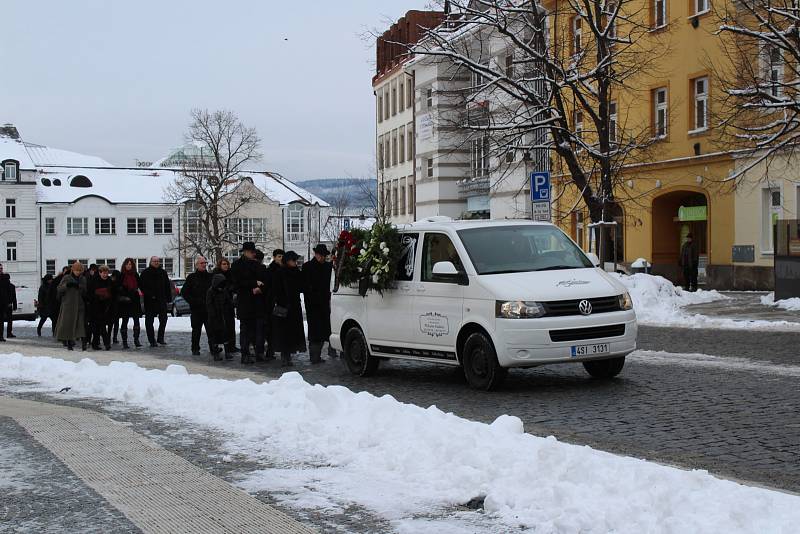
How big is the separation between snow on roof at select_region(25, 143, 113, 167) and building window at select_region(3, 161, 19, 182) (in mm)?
10473

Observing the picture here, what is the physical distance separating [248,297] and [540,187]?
7149 mm

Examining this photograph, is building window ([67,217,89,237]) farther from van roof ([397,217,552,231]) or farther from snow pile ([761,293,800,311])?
van roof ([397,217,552,231])

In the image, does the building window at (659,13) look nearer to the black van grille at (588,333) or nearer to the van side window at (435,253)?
the van side window at (435,253)

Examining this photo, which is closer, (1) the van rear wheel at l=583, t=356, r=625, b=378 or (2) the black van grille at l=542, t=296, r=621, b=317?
(2) the black van grille at l=542, t=296, r=621, b=317

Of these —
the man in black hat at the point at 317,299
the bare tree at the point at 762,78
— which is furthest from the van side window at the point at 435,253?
the bare tree at the point at 762,78

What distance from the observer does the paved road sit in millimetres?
8312

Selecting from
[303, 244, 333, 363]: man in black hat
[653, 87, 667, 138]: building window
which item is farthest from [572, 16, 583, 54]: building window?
[303, 244, 333, 363]: man in black hat

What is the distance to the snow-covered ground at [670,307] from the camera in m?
21.2

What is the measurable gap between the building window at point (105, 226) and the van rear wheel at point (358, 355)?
90467 millimetres

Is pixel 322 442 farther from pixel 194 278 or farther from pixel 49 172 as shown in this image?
pixel 49 172

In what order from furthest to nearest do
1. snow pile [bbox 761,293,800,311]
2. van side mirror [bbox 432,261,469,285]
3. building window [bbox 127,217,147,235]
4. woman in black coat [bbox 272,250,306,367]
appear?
1. building window [bbox 127,217,147,235]
2. snow pile [bbox 761,293,800,311]
3. woman in black coat [bbox 272,250,306,367]
4. van side mirror [bbox 432,261,469,285]

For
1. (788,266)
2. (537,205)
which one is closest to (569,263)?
(537,205)

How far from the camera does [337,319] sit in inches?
602

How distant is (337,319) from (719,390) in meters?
5.51
